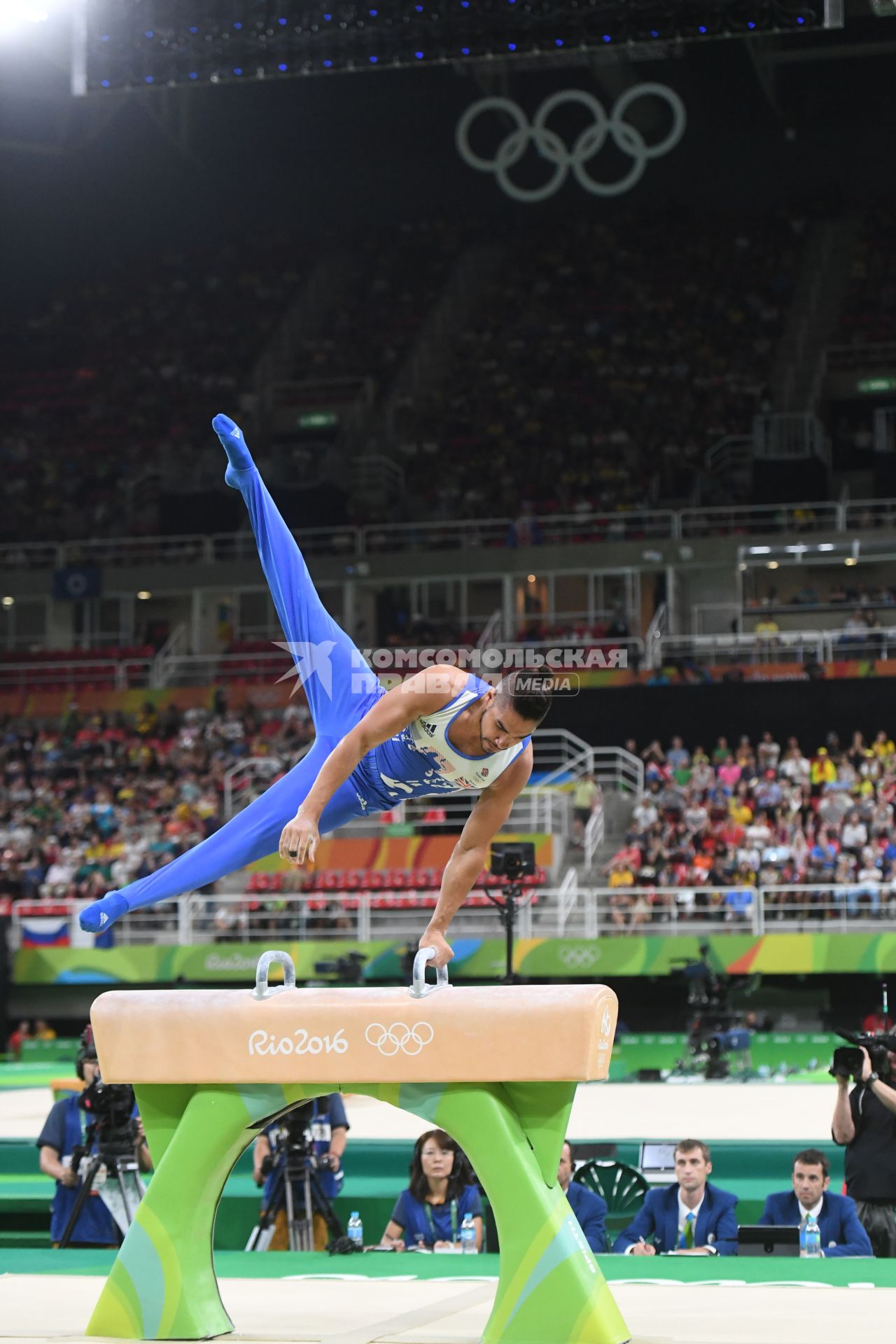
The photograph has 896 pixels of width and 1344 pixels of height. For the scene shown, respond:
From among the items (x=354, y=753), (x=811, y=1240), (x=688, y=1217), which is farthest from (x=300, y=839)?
(x=811, y=1240)

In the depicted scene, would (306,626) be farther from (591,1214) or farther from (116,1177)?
(116,1177)

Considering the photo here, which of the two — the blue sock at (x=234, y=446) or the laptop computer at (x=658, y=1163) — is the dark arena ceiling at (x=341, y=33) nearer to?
the blue sock at (x=234, y=446)

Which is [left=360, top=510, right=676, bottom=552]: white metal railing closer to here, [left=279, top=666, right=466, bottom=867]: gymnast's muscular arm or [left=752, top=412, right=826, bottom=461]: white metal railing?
[left=752, top=412, right=826, bottom=461]: white metal railing

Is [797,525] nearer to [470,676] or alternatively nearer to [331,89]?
[331,89]

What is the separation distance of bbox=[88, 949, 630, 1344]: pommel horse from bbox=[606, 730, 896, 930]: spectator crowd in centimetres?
1107

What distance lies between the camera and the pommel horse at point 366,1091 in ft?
11.7

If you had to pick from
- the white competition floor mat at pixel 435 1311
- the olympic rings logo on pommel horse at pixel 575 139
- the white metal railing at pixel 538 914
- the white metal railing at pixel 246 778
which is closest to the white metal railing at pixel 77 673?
the white metal railing at pixel 246 778

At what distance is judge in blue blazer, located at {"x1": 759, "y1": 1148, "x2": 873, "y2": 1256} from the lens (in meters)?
5.32

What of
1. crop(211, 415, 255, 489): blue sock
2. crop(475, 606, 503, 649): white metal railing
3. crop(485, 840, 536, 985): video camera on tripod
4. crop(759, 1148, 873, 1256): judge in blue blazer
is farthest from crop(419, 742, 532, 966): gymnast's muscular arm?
crop(475, 606, 503, 649): white metal railing

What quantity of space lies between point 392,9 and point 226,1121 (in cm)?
1189

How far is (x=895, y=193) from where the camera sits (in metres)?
25.7

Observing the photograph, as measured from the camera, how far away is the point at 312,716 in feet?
15.5

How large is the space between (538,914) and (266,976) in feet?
39.2

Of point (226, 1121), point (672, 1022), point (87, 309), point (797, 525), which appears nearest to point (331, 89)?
point (87, 309)
